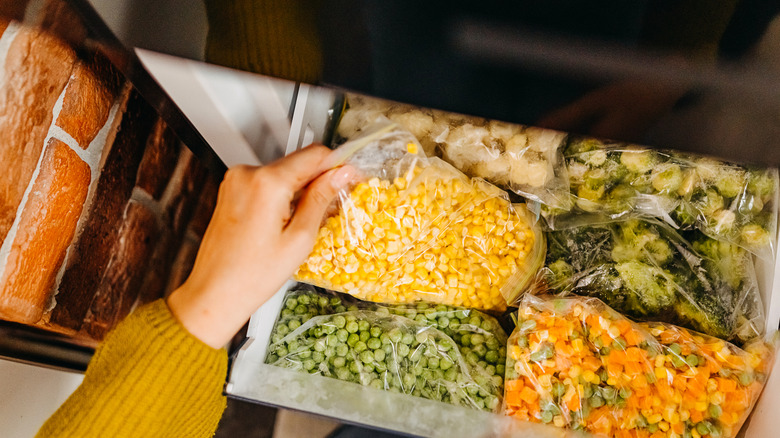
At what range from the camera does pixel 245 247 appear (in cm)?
61

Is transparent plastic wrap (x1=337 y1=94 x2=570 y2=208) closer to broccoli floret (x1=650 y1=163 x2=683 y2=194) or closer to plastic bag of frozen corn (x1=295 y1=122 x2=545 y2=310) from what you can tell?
plastic bag of frozen corn (x1=295 y1=122 x2=545 y2=310)

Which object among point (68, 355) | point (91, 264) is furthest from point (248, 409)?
point (91, 264)

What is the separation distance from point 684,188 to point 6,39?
1.00 meters

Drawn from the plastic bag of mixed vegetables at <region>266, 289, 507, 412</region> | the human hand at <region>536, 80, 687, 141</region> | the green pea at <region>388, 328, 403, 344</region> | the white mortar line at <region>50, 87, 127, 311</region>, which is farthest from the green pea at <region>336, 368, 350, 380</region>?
the human hand at <region>536, 80, 687, 141</region>

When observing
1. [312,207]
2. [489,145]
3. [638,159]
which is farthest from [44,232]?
[638,159]

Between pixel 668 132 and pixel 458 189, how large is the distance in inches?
18.5

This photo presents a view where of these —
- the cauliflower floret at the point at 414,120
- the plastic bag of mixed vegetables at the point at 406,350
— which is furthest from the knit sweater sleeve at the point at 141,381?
the cauliflower floret at the point at 414,120

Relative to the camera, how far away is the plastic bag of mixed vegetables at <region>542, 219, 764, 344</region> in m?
0.81

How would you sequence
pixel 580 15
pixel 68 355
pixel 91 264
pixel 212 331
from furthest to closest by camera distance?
pixel 68 355
pixel 91 264
pixel 212 331
pixel 580 15

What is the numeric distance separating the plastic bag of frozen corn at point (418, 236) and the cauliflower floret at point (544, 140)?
11cm

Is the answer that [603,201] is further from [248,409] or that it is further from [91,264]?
[248,409]

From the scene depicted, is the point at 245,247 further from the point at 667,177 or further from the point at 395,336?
the point at 667,177

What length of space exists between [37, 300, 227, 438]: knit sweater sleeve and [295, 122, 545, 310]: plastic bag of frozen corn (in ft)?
0.82

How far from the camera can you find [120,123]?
0.85 meters
